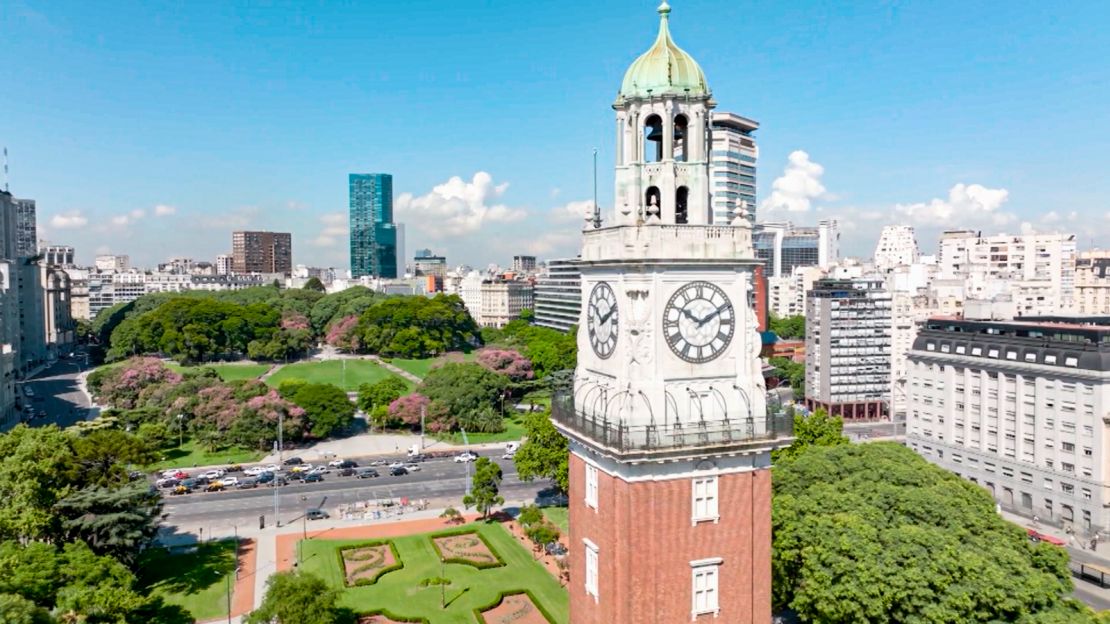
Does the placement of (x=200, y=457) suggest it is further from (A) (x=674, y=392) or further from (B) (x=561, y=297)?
(B) (x=561, y=297)

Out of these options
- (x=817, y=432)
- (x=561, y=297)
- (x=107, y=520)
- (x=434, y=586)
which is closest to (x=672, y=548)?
(x=434, y=586)

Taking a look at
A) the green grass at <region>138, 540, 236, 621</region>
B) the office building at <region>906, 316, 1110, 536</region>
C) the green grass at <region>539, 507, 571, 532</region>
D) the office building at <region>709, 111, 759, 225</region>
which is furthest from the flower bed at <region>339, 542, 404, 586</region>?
the office building at <region>709, 111, 759, 225</region>

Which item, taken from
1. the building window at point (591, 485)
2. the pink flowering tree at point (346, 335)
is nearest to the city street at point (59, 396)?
the pink flowering tree at point (346, 335)

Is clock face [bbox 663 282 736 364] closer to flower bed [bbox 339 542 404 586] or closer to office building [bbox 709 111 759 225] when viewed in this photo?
flower bed [bbox 339 542 404 586]

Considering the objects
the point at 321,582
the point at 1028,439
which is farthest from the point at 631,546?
the point at 1028,439

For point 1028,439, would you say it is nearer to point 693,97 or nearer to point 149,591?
point 693,97

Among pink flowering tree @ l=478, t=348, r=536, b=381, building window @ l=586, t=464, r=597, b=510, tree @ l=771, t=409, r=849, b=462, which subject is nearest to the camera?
building window @ l=586, t=464, r=597, b=510
